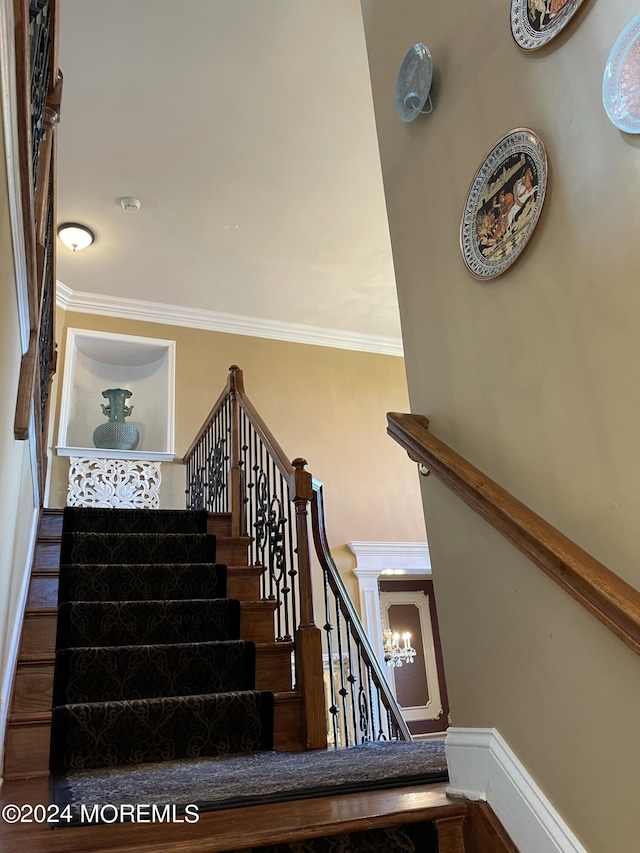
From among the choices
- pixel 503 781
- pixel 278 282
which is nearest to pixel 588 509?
pixel 503 781

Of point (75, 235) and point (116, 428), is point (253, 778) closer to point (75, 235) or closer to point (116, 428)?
point (116, 428)

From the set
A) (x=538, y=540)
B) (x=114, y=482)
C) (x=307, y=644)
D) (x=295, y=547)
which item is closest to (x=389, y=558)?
(x=295, y=547)

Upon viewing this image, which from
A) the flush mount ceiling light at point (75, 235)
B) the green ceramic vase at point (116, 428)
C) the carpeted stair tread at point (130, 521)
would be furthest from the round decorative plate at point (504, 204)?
the green ceramic vase at point (116, 428)

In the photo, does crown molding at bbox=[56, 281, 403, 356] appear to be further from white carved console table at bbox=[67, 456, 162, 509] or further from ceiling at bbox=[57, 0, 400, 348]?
white carved console table at bbox=[67, 456, 162, 509]

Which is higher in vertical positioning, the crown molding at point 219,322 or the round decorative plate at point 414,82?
the crown molding at point 219,322

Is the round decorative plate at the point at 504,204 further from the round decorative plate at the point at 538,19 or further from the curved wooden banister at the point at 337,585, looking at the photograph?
the curved wooden banister at the point at 337,585

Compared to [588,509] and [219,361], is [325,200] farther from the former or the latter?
[588,509]

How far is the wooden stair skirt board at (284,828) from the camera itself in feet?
4.32

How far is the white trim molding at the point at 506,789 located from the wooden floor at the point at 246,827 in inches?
2.6

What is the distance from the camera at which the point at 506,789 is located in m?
1.44

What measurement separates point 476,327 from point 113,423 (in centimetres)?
471

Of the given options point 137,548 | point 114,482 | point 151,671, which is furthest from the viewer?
point 114,482

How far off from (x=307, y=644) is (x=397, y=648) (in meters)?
4.03

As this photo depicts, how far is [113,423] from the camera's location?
231 inches
